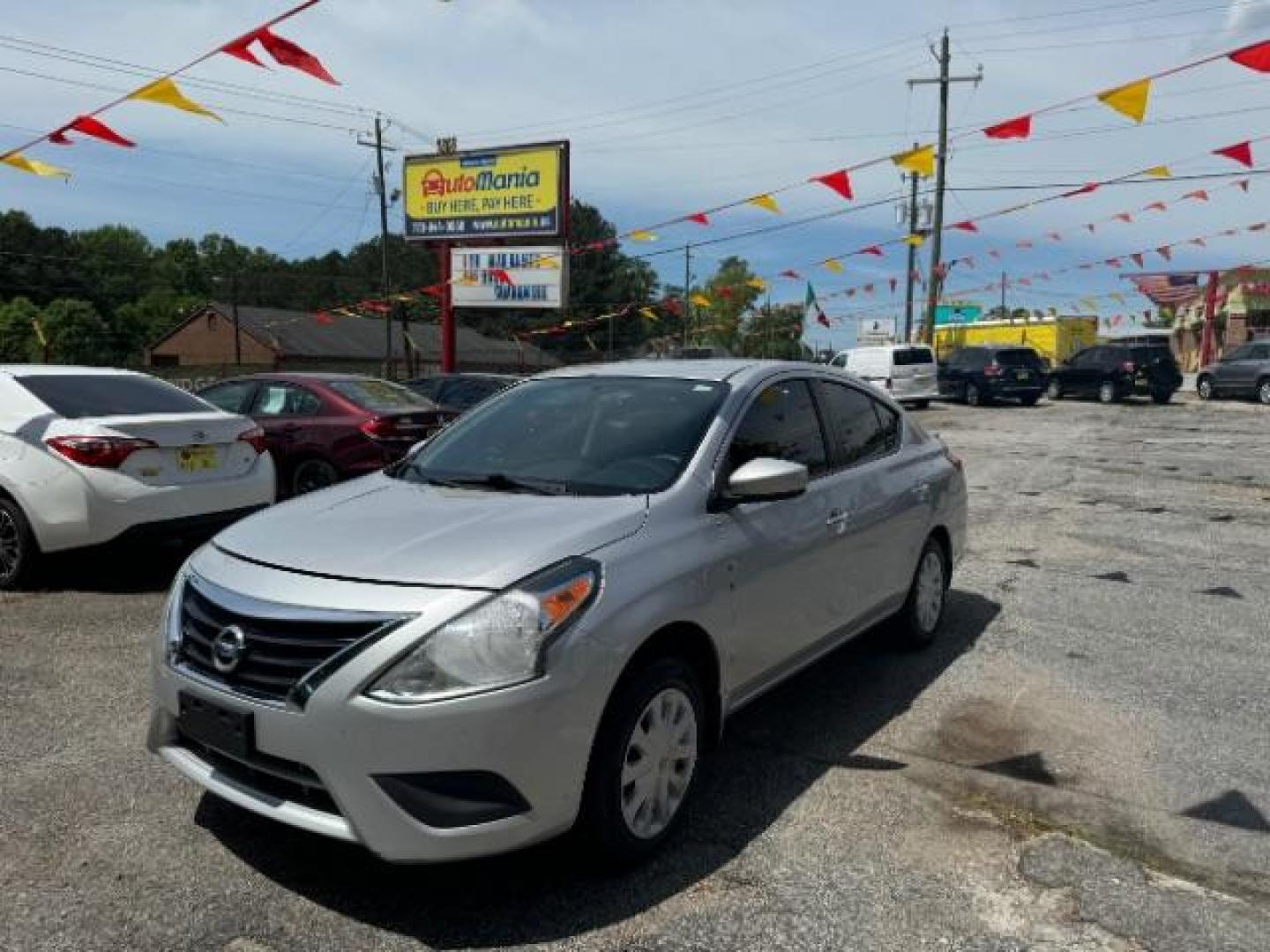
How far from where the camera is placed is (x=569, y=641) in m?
2.82

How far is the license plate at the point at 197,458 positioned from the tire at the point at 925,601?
14.8 feet

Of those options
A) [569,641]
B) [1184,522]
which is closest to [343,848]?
[569,641]

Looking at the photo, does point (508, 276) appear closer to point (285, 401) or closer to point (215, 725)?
point (285, 401)

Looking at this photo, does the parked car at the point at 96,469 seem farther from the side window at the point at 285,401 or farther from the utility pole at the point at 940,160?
the utility pole at the point at 940,160

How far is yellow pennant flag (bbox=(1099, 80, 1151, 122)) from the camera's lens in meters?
10.1

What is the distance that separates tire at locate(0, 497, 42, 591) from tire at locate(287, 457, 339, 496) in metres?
2.99

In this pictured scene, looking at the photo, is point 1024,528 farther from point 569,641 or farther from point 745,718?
point 569,641

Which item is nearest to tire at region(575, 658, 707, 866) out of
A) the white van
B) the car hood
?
the car hood

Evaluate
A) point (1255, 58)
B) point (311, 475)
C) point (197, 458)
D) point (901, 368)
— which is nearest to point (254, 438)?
point (197, 458)

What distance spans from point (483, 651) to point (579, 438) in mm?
1525

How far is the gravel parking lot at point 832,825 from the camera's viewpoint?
2885 millimetres

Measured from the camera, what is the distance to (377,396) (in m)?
9.62

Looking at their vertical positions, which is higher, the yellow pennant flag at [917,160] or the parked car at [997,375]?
the yellow pennant flag at [917,160]

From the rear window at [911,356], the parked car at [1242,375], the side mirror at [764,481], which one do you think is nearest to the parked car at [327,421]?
the side mirror at [764,481]
